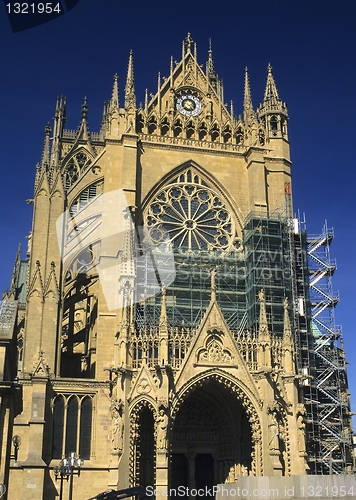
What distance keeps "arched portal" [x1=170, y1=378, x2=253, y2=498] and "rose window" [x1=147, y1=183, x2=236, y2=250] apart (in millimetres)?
8916

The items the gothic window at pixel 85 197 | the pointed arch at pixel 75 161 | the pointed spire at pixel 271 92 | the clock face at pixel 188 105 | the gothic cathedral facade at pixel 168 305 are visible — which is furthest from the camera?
the pointed arch at pixel 75 161

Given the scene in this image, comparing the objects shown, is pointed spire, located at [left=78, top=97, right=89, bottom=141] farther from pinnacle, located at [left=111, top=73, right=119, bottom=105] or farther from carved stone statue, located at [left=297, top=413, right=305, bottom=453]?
carved stone statue, located at [left=297, top=413, right=305, bottom=453]

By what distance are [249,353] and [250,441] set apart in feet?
14.0

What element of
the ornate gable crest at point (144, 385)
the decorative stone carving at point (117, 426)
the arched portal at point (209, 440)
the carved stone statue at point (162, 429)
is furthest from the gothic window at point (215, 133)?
the carved stone statue at point (162, 429)

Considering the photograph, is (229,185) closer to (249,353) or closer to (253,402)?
(249,353)

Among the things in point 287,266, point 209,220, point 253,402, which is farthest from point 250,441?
point 209,220

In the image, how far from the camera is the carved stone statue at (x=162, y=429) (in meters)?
28.5

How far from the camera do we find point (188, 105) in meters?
41.1

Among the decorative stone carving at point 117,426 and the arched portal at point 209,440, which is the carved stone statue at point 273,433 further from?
the decorative stone carving at point 117,426

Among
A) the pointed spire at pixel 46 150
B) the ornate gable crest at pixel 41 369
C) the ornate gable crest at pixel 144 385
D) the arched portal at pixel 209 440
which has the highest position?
the pointed spire at pixel 46 150

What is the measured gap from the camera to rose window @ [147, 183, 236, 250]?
37.5m

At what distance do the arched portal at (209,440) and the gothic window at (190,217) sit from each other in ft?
29.4

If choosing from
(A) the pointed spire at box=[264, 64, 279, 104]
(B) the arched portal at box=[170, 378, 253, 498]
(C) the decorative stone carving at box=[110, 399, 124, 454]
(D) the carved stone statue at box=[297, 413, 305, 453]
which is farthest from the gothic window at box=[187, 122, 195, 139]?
(D) the carved stone statue at box=[297, 413, 305, 453]

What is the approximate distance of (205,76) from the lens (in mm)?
42000
